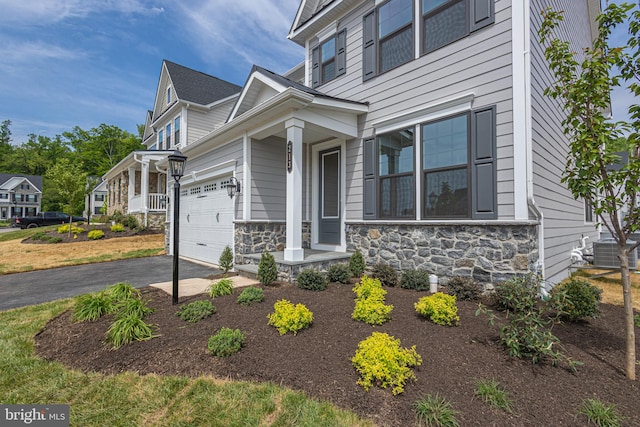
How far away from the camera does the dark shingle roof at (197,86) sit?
15633mm

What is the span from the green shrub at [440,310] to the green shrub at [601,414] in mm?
1420

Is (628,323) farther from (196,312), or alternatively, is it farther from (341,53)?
(341,53)

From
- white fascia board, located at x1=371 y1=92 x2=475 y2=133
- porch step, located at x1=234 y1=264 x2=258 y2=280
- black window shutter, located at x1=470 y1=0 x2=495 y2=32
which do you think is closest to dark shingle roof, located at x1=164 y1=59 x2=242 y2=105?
porch step, located at x1=234 y1=264 x2=258 y2=280

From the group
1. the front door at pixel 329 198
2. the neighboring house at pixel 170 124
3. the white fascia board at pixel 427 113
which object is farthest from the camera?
the neighboring house at pixel 170 124

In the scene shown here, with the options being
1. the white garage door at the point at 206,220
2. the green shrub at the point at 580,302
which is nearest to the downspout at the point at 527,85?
the green shrub at the point at 580,302

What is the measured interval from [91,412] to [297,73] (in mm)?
10640

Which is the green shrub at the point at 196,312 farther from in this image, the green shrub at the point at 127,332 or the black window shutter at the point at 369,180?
the black window shutter at the point at 369,180

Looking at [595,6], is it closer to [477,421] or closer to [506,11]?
[506,11]

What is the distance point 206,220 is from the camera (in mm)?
8492

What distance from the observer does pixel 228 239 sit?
740 centimetres

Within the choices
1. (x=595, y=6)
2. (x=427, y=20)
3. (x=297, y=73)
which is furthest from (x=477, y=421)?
(x=595, y=6)

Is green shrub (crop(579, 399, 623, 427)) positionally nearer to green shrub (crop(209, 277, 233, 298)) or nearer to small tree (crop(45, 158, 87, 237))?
green shrub (crop(209, 277, 233, 298))

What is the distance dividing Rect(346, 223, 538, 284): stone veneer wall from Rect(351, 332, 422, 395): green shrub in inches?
107

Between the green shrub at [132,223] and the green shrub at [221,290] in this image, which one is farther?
the green shrub at [132,223]
